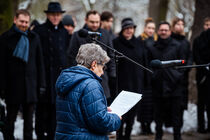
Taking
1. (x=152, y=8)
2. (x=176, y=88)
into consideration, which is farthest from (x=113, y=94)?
(x=152, y=8)

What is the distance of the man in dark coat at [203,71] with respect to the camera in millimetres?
7430

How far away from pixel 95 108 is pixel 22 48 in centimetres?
285

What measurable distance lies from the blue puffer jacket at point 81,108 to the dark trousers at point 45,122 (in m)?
2.94

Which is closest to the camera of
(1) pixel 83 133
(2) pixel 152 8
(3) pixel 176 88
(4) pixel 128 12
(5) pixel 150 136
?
(1) pixel 83 133

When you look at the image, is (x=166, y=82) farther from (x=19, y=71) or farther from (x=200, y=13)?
(x=200, y=13)

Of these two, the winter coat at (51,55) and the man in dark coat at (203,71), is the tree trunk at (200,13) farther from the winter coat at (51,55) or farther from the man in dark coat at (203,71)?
the winter coat at (51,55)

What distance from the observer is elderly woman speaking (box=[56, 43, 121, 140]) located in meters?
3.36

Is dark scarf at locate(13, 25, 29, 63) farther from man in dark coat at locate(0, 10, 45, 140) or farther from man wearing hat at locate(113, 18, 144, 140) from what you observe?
man wearing hat at locate(113, 18, 144, 140)

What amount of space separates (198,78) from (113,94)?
87.1 inches

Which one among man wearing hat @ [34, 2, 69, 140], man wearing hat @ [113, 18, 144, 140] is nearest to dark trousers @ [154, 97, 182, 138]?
man wearing hat @ [113, 18, 144, 140]

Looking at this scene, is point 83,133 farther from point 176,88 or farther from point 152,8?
point 152,8

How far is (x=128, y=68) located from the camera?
6664 millimetres

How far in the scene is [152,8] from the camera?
15.1m

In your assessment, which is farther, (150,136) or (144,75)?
(150,136)
